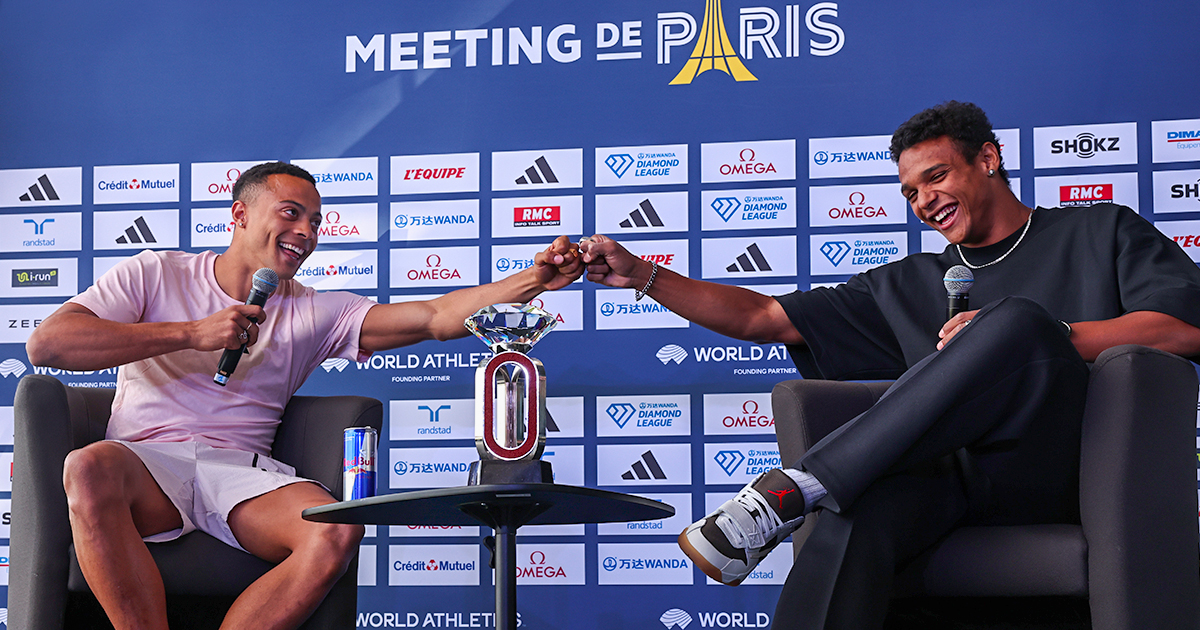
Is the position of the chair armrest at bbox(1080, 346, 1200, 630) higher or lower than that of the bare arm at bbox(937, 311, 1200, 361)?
lower

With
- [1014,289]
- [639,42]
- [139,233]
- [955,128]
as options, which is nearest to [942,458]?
[1014,289]

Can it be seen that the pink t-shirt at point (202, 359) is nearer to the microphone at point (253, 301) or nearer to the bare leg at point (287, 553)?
the microphone at point (253, 301)

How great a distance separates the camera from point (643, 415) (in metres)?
3.11

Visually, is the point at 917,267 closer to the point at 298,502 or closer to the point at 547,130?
the point at 547,130

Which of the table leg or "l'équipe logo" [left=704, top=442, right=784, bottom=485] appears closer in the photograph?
the table leg

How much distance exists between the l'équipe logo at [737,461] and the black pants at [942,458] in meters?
1.26

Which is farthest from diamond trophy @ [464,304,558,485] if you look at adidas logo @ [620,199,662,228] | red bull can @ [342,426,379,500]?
adidas logo @ [620,199,662,228]

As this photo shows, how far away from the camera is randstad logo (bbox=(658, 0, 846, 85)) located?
3195 millimetres

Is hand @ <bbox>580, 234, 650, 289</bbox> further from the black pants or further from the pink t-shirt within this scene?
the black pants

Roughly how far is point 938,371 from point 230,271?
176 centimetres

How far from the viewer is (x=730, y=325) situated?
8.32 feet

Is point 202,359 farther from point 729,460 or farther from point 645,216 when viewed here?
point 729,460

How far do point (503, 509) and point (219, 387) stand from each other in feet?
3.41

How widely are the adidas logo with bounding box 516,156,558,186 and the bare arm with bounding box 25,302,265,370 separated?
124 cm
